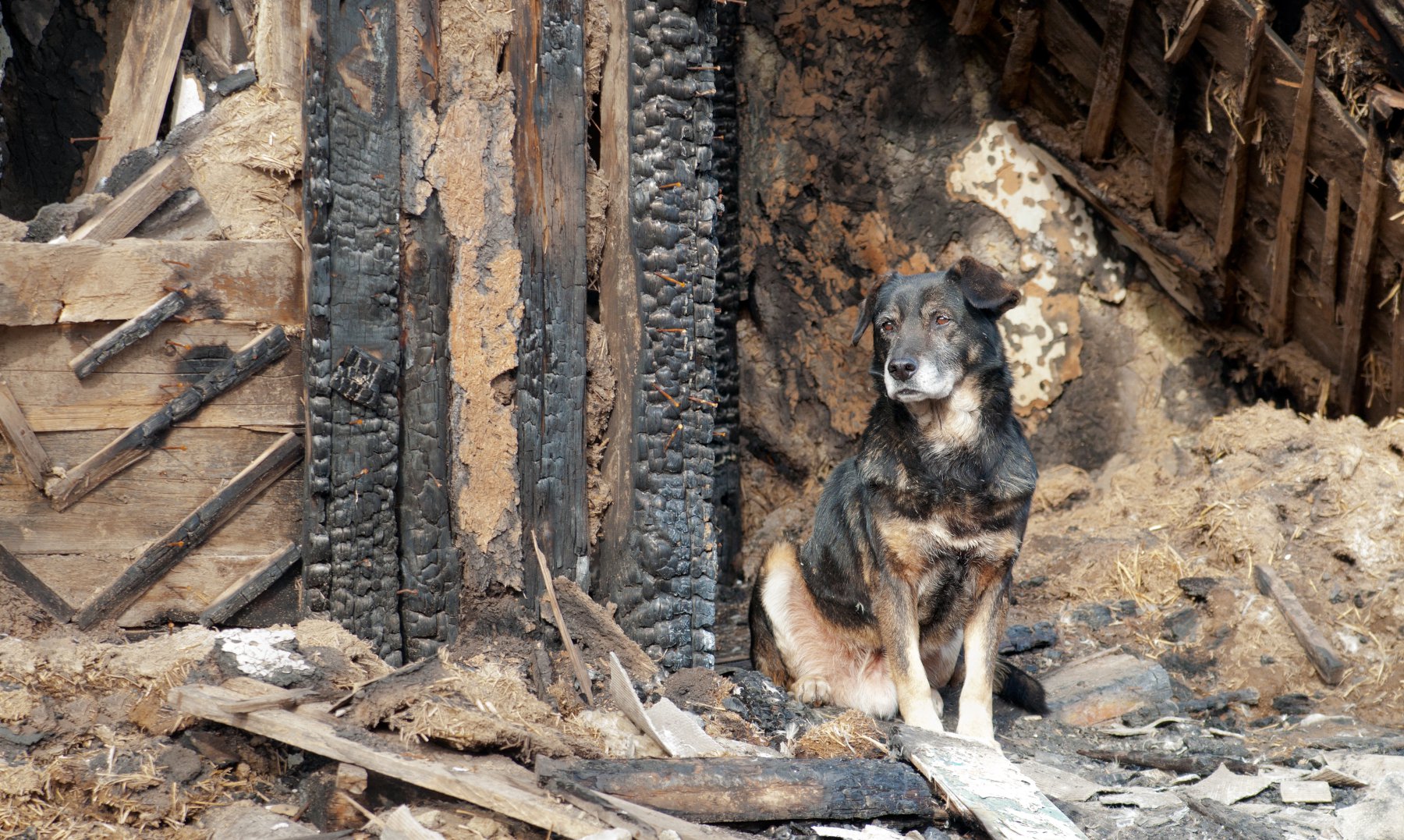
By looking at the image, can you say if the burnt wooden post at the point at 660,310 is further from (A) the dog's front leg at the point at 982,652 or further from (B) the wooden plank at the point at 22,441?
(B) the wooden plank at the point at 22,441

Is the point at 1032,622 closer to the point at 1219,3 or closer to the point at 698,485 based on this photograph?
the point at 698,485

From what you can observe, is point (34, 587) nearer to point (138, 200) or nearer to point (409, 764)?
point (138, 200)

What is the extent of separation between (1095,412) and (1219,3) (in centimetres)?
254

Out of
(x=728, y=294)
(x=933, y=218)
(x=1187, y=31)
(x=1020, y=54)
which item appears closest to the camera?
(x=1187, y=31)

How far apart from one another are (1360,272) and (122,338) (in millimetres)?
5296

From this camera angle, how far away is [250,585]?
3.70 m

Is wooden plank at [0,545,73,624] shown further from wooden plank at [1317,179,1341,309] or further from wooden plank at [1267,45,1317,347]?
wooden plank at [1317,179,1341,309]

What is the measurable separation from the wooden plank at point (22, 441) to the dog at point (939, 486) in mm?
2681

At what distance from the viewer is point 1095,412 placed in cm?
700

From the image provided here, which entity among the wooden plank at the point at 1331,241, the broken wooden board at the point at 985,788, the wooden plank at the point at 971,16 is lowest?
the broken wooden board at the point at 985,788

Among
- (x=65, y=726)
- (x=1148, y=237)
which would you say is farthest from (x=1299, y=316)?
(x=65, y=726)

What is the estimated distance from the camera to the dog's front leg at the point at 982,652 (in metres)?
4.05

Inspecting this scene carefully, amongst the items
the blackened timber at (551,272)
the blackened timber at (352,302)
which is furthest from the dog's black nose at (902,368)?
the blackened timber at (352,302)

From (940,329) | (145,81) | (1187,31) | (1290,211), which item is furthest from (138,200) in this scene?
(1290,211)
